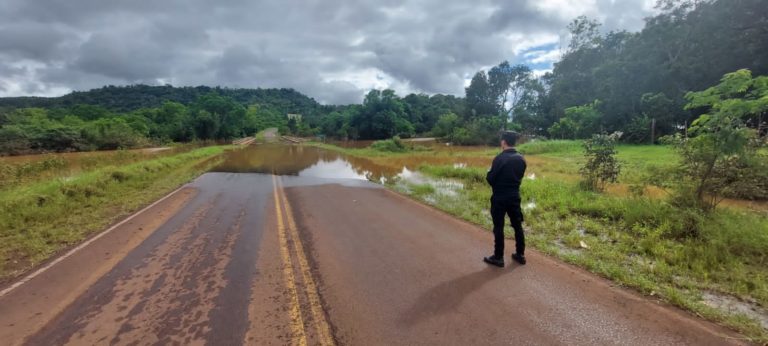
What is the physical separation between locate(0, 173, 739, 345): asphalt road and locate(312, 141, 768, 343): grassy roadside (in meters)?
0.41

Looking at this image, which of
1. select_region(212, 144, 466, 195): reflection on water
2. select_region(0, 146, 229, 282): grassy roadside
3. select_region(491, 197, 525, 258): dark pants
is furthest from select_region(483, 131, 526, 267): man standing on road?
select_region(0, 146, 229, 282): grassy roadside

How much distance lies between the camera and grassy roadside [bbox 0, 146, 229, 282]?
243 inches

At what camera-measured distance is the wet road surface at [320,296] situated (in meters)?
3.39

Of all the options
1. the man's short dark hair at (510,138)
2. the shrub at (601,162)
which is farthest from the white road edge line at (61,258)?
the shrub at (601,162)

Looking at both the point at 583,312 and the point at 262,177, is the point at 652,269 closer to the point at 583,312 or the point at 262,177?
the point at 583,312

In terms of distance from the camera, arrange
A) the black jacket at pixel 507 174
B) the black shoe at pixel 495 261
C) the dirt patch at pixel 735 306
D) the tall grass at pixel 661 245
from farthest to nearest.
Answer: the black shoe at pixel 495 261 < the black jacket at pixel 507 174 < the tall grass at pixel 661 245 < the dirt patch at pixel 735 306

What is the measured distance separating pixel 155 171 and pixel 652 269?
21.2 meters

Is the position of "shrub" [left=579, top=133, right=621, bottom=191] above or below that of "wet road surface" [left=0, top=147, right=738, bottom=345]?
above

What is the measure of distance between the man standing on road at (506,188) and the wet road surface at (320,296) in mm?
462

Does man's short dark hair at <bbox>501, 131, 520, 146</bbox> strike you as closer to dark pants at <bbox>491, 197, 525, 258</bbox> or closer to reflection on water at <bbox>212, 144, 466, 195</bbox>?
dark pants at <bbox>491, 197, 525, 258</bbox>

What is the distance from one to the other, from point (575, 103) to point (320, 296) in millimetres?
56086

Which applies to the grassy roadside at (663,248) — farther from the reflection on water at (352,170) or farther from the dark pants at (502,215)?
the reflection on water at (352,170)

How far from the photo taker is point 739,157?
22.2 ft

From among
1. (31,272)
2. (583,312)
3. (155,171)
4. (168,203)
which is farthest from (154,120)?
(583,312)
